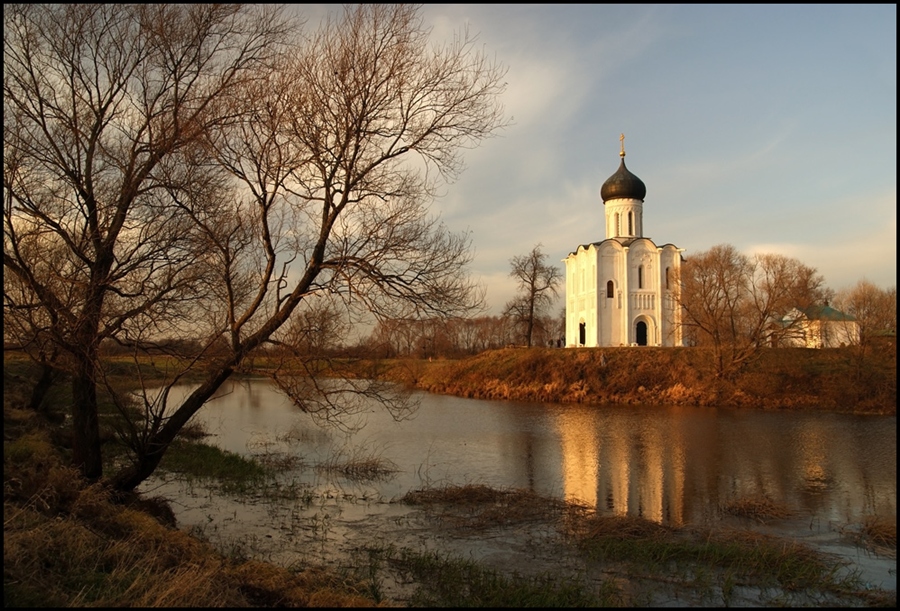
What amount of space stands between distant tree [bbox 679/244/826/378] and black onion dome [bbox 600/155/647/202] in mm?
11750

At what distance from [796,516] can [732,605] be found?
4.64m

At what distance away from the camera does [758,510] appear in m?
10.6

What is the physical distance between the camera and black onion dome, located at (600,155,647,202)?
4347 centimetres

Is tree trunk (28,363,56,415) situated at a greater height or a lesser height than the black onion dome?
lesser

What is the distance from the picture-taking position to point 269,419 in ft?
76.1

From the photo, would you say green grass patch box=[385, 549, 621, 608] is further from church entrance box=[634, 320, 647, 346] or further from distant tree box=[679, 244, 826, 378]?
church entrance box=[634, 320, 647, 346]

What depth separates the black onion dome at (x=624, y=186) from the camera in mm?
43469

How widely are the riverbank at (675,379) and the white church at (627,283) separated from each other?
5.44 m

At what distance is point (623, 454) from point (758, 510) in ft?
19.8

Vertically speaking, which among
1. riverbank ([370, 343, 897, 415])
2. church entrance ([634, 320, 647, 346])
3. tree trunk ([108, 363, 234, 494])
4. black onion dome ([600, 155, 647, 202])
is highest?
black onion dome ([600, 155, 647, 202])

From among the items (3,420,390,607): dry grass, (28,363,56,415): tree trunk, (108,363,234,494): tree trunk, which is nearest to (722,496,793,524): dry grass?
(3,420,390,607): dry grass

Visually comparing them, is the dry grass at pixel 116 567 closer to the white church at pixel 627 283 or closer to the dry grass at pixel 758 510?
the dry grass at pixel 758 510

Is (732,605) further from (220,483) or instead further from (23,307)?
(220,483)

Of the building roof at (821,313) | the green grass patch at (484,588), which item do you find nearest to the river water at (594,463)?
the green grass patch at (484,588)
